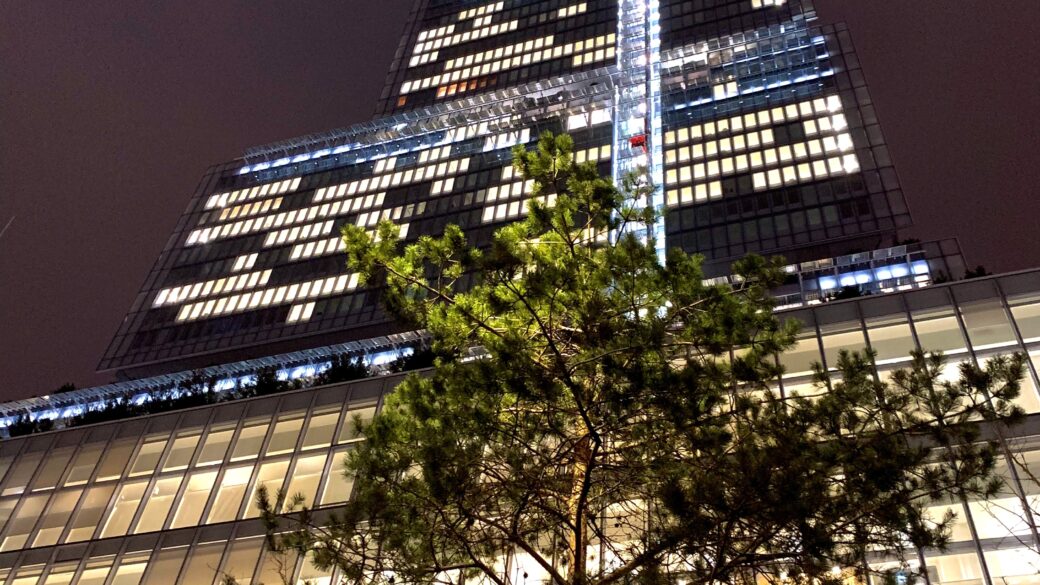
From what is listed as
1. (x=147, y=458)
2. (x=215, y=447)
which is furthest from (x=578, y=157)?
(x=147, y=458)

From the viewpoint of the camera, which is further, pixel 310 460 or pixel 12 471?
pixel 12 471

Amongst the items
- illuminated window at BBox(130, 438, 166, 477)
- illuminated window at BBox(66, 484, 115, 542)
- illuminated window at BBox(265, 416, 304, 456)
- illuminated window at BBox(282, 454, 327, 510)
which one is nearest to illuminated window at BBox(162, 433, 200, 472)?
illuminated window at BBox(130, 438, 166, 477)

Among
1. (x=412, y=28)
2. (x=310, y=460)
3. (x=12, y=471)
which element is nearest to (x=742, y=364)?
(x=310, y=460)

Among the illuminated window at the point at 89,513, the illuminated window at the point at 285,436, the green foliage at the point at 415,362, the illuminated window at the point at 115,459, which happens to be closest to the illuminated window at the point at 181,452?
the illuminated window at the point at 115,459

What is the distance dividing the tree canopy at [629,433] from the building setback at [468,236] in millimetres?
6912

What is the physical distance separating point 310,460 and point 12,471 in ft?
37.3

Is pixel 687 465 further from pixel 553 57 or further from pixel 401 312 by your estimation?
pixel 553 57

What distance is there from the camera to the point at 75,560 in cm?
2200

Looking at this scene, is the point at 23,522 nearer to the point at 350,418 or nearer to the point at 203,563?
the point at 203,563

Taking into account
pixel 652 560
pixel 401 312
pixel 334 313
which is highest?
pixel 334 313

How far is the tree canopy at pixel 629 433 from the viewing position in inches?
345

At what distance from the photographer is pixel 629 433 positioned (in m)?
10.4

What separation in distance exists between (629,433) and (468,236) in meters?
61.4

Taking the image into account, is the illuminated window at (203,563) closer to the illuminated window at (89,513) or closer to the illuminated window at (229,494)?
the illuminated window at (229,494)
